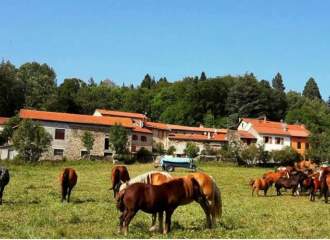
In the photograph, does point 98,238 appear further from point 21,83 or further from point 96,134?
point 21,83

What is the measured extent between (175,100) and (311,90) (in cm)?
7361

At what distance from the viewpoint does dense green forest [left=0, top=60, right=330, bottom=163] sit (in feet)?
271

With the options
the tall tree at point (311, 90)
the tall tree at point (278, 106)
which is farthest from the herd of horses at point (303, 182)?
the tall tree at point (311, 90)

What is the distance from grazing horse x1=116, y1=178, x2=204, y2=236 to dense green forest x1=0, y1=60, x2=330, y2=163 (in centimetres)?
7511

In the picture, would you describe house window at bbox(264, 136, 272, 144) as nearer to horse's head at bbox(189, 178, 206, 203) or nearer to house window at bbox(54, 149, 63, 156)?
house window at bbox(54, 149, 63, 156)

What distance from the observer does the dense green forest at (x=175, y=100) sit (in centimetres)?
8250

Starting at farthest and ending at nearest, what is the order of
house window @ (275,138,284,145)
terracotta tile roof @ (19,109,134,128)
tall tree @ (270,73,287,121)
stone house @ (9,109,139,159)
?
tall tree @ (270,73,287,121) → house window @ (275,138,284,145) → stone house @ (9,109,139,159) → terracotta tile roof @ (19,109,134,128)

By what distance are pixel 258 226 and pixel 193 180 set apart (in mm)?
2647

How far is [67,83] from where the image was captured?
10756cm

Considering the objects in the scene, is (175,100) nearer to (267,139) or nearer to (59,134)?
(267,139)

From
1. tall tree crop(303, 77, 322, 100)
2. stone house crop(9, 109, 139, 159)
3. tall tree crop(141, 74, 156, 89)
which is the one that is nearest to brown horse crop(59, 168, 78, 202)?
stone house crop(9, 109, 139, 159)

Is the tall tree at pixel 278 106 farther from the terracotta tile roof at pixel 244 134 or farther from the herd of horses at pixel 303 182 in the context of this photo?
the herd of horses at pixel 303 182

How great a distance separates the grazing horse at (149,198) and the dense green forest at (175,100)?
7511 cm

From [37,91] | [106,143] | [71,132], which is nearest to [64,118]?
[71,132]
